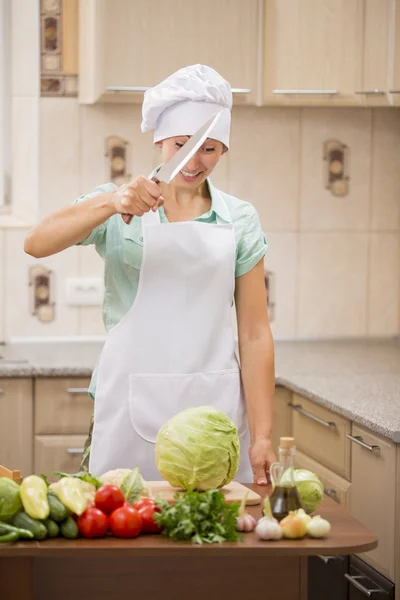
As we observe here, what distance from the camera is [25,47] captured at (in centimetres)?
362

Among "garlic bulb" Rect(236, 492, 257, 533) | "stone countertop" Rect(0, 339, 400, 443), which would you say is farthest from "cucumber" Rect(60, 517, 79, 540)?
"stone countertop" Rect(0, 339, 400, 443)

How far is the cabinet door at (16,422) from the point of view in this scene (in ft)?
10.3

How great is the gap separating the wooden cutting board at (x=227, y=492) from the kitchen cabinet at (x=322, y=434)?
2.98 ft

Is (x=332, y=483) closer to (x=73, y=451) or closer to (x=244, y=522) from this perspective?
(x=73, y=451)

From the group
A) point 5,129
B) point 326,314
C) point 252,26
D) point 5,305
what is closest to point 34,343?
point 5,305

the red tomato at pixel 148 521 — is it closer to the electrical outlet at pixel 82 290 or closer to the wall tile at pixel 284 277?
the electrical outlet at pixel 82 290

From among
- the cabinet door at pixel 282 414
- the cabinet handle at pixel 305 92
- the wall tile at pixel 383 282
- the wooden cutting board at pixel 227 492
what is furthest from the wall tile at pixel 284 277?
the wooden cutting board at pixel 227 492

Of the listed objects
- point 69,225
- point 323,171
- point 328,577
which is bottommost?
point 328,577

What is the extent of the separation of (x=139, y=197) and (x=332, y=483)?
1.20 metres

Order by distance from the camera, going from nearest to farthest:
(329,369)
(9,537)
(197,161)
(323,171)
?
1. (9,537)
2. (197,161)
3. (329,369)
4. (323,171)

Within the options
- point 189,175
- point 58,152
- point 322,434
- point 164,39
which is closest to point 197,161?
point 189,175

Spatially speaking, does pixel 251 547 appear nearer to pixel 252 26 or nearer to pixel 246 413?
pixel 246 413

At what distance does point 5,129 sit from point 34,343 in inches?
30.3

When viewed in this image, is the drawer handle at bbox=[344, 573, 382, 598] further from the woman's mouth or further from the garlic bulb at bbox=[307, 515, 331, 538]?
the woman's mouth
